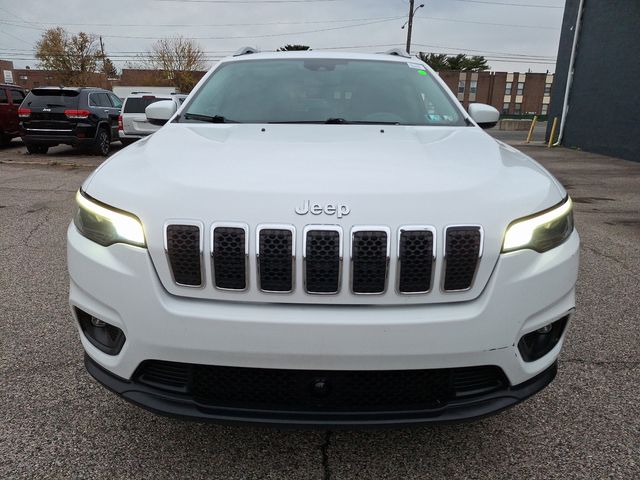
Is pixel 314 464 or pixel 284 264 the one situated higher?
pixel 284 264

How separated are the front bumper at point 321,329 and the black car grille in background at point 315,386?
0.16 ft

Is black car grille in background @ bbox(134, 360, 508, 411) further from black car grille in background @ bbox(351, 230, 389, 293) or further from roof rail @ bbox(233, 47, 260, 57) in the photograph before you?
roof rail @ bbox(233, 47, 260, 57)

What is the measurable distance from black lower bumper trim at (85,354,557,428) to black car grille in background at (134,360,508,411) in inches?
0.9

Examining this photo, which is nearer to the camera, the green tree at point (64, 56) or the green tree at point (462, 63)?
the green tree at point (64, 56)

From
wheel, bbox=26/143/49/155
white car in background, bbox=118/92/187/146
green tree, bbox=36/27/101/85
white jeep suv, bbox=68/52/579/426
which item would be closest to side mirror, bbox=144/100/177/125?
white jeep suv, bbox=68/52/579/426

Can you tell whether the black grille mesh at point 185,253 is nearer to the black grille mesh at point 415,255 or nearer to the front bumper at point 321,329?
the front bumper at point 321,329

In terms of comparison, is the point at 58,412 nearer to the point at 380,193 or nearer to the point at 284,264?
the point at 284,264

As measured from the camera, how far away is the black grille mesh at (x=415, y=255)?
5.31 ft

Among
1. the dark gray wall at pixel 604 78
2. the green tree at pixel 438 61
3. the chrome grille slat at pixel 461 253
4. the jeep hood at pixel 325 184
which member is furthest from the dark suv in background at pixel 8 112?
the green tree at pixel 438 61

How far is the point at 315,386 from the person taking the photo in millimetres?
1698

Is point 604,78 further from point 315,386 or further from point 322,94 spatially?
point 315,386

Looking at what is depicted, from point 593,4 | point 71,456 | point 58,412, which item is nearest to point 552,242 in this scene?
point 71,456

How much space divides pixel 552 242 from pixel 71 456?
6.78 feet

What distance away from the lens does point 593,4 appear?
16828 millimetres
